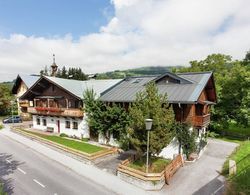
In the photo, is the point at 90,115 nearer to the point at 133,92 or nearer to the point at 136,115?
the point at 133,92

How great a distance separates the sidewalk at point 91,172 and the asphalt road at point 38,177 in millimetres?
471

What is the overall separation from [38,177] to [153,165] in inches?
357

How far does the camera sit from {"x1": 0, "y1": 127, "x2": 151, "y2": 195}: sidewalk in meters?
14.8

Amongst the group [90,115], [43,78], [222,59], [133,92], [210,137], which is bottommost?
[210,137]

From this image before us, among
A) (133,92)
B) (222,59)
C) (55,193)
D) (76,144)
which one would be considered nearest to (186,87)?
(133,92)

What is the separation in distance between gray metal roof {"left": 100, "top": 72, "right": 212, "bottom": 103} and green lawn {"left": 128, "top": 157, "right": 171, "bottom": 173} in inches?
221

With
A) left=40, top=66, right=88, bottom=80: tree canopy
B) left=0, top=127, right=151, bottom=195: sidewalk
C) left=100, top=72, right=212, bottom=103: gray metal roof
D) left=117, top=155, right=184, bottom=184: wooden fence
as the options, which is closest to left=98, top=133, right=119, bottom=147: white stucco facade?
left=100, top=72, right=212, bottom=103: gray metal roof

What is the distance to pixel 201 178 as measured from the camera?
1677cm

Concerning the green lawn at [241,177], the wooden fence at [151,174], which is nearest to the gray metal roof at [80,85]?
the wooden fence at [151,174]

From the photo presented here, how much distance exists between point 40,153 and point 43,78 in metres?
12.1

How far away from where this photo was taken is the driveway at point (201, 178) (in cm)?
1484

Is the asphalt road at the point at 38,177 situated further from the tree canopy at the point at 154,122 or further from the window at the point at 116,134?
the window at the point at 116,134

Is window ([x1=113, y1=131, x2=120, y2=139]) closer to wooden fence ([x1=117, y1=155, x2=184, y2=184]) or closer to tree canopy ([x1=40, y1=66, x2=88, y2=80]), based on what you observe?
wooden fence ([x1=117, y1=155, x2=184, y2=184])

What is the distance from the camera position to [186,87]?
73.6 ft
